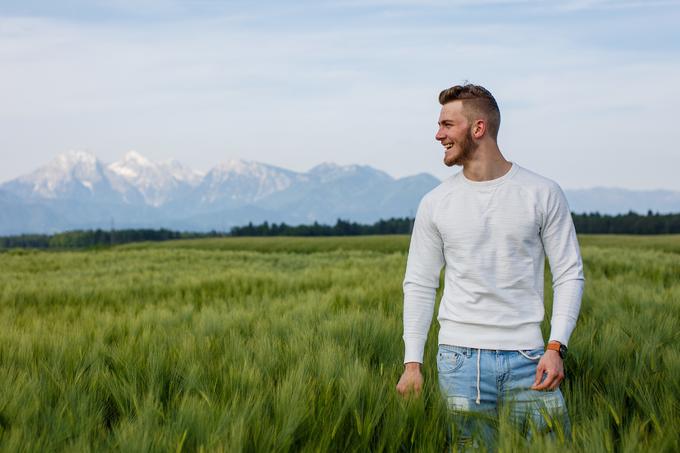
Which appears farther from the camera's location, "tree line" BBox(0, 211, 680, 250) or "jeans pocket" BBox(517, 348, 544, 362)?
"tree line" BBox(0, 211, 680, 250)

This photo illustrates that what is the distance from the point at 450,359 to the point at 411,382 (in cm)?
20

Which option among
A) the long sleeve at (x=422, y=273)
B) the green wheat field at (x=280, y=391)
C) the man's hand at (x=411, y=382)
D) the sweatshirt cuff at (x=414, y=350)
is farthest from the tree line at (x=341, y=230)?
the man's hand at (x=411, y=382)

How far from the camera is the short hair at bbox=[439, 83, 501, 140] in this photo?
2492 millimetres

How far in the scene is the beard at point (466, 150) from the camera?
2.51 m

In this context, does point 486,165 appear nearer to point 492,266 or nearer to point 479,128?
point 479,128

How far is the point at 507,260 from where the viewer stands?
8.25ft

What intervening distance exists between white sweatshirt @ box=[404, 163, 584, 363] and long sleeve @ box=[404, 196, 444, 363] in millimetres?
95

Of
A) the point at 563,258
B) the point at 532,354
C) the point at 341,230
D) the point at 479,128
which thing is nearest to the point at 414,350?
the point at 532,354

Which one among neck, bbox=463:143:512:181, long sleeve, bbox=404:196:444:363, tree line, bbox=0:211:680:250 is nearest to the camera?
neck, bbox=463:143:512:181

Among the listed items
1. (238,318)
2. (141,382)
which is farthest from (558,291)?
(238,318)

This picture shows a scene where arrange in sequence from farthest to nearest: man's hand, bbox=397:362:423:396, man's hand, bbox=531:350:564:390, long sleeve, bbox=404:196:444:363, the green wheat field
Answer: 1. long sleeve, bbox=404:196:444:363
2. man's hand, bbox=397:362:423:396
3. man's hand, bbox=531:350:564:390
4. the green wheat field

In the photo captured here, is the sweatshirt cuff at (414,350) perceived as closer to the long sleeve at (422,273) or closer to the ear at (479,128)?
the long sleeve at (422,273)

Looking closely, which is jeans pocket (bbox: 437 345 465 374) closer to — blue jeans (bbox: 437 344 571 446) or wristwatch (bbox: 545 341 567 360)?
blue jeans (bbox: 437 344 571 446)

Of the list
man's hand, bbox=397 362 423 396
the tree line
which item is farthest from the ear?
the tree line
